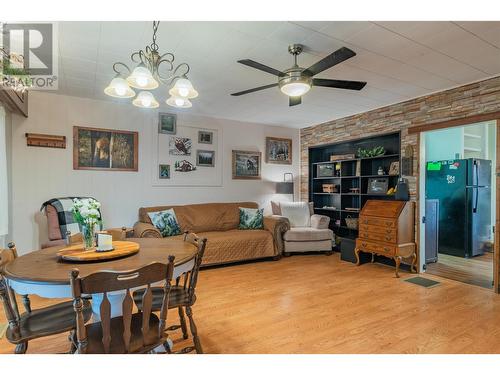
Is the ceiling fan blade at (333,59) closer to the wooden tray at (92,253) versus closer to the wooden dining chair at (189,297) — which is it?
the wooden dining chair at (189,297)

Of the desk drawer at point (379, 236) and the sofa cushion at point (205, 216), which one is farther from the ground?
the sofa cushion at point (205, 216)

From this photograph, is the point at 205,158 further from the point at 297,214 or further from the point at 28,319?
the point at 28,319

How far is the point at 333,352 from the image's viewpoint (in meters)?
2.05

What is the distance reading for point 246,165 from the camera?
5633mm

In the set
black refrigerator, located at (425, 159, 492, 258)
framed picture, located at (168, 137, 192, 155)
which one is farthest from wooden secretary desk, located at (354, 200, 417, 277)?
framed picture, located at (168, 137, 192, 155)

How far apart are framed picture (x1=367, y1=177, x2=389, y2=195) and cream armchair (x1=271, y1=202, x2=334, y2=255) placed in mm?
964

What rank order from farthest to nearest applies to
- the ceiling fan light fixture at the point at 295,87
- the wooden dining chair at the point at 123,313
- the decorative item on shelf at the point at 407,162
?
the decorative item on shelf at the point at 407,162, the ceiling fan light fixture at the point at 295,87, the wooden dining chair at the point at 123,313

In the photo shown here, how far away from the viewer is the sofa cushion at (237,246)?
424cm

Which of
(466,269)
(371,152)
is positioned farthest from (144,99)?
(466,269)

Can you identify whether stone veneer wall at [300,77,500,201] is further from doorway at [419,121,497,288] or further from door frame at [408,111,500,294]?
doorway at [419,121,497,288]

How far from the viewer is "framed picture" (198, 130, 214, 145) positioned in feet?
16.9

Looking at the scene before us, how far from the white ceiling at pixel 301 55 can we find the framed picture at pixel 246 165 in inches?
65.4

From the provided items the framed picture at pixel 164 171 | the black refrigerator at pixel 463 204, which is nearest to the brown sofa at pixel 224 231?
the framed picture at pixel 164 171

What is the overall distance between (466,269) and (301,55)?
4050 millimetres
